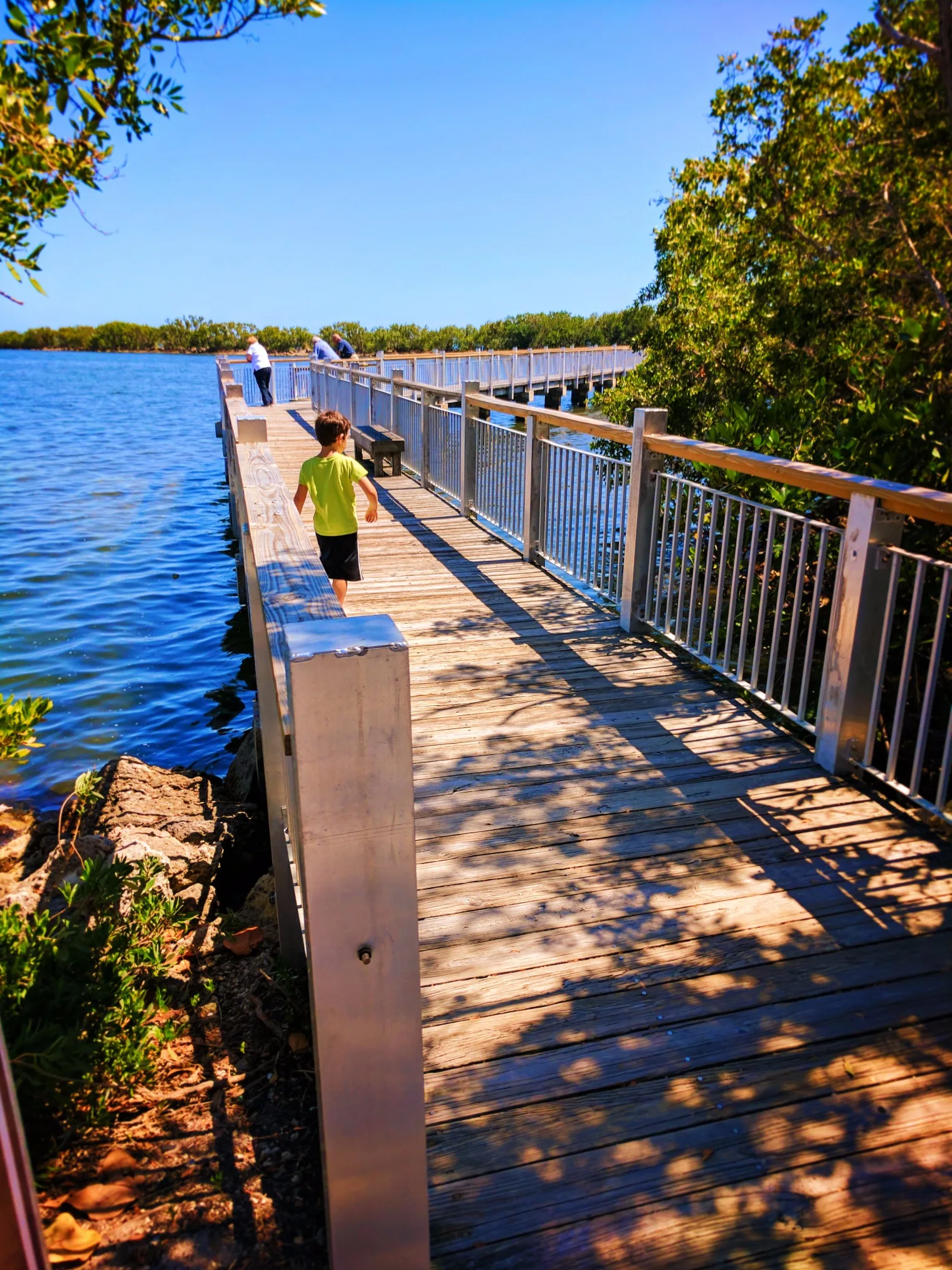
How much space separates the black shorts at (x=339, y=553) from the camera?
22.1 feet

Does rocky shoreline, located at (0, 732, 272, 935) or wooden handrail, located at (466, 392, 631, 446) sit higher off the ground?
wooden handrail, located at (466, 392, 631, 446)

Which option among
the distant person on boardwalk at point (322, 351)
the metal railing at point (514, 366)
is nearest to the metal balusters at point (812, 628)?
the metal railing at point (514, 366)

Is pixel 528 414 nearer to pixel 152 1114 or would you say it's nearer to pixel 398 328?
pixel 152 1114

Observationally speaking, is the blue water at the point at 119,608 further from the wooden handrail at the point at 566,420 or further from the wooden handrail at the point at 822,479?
the wooden handrail at the point at 822,479

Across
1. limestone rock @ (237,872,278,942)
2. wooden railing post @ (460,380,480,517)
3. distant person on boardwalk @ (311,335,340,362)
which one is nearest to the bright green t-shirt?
limestone rock @ (237,872,278,942)

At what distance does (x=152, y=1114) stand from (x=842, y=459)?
17.8ft

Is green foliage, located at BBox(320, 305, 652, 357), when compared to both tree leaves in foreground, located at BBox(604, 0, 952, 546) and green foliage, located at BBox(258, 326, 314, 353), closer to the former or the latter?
green foliage, located at BBox(258, 326, 314, 353)

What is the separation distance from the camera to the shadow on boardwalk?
2365mm

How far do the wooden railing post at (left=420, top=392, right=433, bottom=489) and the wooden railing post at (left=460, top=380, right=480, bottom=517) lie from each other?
1.78 m

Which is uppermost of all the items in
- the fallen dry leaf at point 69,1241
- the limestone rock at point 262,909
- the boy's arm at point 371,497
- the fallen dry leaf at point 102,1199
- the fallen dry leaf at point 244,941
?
the boy's arm at point 371,497

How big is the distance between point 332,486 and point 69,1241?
4.96 meters

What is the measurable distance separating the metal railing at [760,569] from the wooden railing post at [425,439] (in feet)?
3.40

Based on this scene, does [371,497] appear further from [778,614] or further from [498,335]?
[498,335]

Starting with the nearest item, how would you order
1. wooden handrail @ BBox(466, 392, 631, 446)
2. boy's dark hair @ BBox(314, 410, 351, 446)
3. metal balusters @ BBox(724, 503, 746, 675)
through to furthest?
metal balusters @ BBox(724, 503, 746, 675) < boy's dark hair @ BBox(314, 410, 351, 446) < wooden handrail @ BBox(466, 392, 631, 446)
